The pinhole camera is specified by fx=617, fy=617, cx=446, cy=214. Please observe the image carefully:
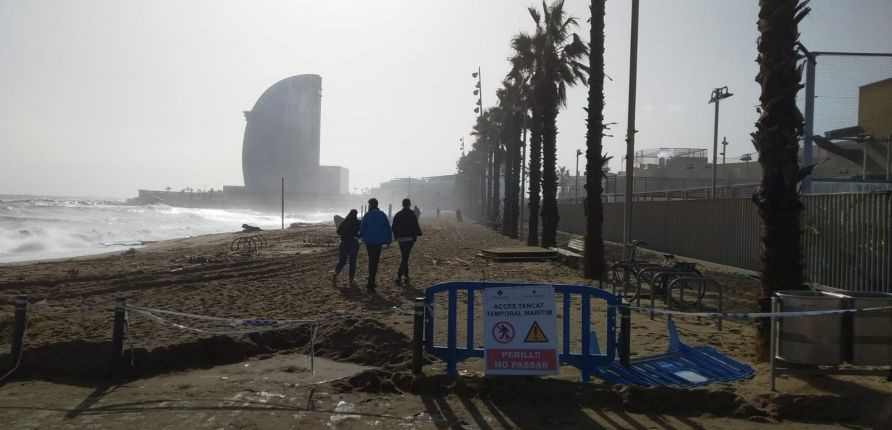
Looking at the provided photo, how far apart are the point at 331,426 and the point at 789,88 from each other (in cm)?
552

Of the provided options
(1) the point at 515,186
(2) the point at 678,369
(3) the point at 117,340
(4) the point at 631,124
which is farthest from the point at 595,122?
(1) the point at 515,186

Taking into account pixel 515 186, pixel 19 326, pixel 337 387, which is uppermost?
pixel 515 186

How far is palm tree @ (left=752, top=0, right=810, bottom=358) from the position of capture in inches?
249

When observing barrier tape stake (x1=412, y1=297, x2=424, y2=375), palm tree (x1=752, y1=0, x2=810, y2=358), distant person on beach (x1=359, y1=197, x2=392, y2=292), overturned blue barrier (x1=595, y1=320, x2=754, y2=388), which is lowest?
overturned blue barrier (x1=595, y1=320, x2=754, y2=388)

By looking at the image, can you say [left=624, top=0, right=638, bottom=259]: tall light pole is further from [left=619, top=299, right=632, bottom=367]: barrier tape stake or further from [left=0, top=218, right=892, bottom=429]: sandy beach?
[left=619, top=299, right=632, bottom=367]: barrier tape stake

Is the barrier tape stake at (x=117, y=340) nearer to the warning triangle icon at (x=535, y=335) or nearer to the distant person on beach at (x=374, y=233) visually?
the warning triangle icon at (x=535, y=335)

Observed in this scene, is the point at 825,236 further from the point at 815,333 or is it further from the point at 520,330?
the point at 520,330

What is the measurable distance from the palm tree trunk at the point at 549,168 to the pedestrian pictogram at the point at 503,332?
1790 cm

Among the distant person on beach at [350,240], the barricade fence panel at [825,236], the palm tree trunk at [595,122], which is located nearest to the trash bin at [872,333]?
the barricade fence panel at [825,236]

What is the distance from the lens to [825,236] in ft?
39.4

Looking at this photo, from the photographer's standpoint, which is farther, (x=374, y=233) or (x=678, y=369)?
(x=374, y=233)

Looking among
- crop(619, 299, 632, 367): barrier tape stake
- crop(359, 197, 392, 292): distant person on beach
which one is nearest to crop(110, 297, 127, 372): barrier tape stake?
crop(619, 299, 632, 367): barrier tape stake

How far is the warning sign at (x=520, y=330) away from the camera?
5.48 m

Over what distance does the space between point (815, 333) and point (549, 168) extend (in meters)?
20.0
